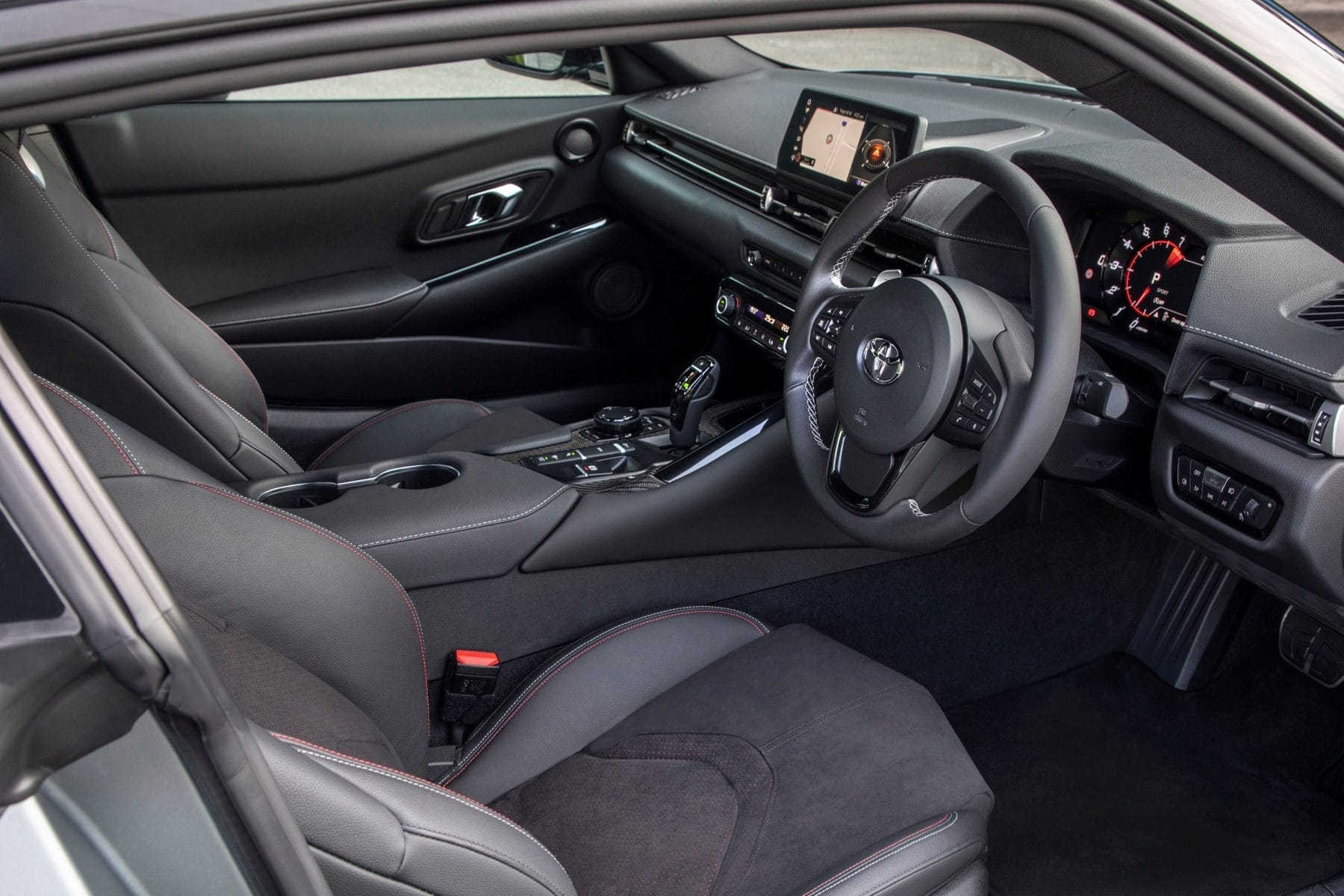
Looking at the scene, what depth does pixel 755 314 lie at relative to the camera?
6.57 feet

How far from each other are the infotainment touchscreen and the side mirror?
0.82 metres

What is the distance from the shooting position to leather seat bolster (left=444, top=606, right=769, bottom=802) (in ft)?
4.36

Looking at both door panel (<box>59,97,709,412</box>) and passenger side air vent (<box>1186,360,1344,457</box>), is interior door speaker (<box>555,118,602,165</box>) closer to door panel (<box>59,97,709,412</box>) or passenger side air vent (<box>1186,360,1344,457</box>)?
door panel (<box>59,97,709,412</box>)

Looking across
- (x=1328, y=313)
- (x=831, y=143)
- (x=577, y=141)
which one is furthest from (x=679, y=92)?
(x=1328, y=313)

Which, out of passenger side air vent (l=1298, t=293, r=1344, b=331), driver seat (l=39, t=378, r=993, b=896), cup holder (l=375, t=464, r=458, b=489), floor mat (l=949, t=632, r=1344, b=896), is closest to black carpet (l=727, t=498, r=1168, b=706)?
floor mat (l=949, t=632, r=1344, b=896)

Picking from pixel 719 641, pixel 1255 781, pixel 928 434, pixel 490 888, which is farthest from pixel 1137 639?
pixel 490 888

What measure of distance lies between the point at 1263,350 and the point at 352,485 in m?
1.13

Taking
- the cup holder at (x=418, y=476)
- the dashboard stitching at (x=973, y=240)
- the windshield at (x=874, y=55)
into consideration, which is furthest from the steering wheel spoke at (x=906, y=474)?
the windshield at (x=874, y=55)

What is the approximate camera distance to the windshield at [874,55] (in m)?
2.28

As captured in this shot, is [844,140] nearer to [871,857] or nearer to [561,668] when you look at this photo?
[561,668]

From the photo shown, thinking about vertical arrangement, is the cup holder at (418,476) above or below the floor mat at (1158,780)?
above

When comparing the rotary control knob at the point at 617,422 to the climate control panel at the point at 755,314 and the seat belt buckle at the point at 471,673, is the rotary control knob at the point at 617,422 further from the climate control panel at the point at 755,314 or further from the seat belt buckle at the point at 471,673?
the seat belt buckle at the point at 471,673

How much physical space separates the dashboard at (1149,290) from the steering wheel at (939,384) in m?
0.15

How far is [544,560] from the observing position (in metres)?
1.46
